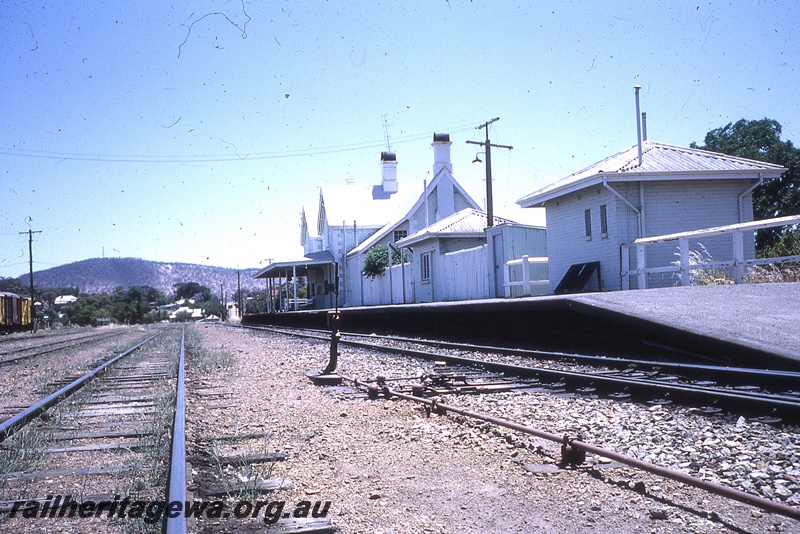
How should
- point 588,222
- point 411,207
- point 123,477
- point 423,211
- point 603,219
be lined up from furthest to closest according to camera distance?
1. point 423,211
2. point 411,207
3. point 588,222
4. point 603,219
5. point 123,477

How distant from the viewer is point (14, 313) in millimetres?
43625

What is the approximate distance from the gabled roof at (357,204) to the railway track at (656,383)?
35737 millimetres

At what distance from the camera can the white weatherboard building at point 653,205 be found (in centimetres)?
1856

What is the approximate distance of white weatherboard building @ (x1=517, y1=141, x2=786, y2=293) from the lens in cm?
1856

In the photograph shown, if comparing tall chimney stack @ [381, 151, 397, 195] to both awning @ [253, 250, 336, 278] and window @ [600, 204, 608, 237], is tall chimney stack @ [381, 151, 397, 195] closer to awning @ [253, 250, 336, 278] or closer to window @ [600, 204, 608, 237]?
awning @ [253, 250, 336, 278]

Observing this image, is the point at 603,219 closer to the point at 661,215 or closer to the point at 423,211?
the point at 661,215

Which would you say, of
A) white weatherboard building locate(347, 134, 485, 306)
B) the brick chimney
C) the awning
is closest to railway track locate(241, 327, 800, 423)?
white weatherboard building locate(347, 134, 485, 306)

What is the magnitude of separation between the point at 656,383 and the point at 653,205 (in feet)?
44.9

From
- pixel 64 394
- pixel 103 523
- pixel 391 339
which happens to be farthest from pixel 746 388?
pixel 391 339

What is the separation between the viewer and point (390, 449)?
461 cm

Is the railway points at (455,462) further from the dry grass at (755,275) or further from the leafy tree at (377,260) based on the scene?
the leafy tree at (377,260)

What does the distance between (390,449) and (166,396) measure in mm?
3771

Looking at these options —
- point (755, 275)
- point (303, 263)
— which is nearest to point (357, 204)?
point (303, 263)

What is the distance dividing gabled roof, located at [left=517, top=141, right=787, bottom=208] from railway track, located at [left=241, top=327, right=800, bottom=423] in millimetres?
10358
